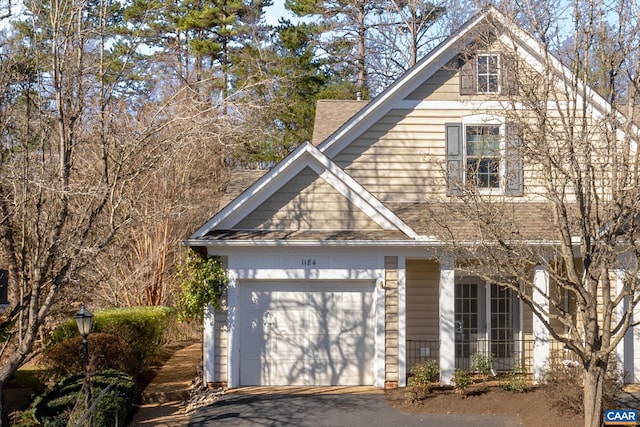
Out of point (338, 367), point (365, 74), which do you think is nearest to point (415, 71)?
point (338, 367)

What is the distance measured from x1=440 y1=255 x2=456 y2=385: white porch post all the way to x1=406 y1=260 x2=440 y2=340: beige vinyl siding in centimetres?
137

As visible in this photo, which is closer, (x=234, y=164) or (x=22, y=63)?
(x=22, y=63)

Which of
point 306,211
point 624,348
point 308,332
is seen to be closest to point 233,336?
point 308,332

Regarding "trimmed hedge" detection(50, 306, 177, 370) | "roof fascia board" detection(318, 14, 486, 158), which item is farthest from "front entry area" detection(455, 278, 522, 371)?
"trimmed hedge" detection(50, 306, 177, 370)

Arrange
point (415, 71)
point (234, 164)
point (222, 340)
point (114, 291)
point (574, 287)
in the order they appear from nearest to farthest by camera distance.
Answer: point (574, 287), point (222, 340), point (415, 71), point (114, 291), point (234, 164)

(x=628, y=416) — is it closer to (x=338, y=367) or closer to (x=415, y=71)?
(x=338, y=367)

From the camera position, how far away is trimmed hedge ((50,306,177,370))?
1616 cm

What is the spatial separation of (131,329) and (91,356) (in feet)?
7.01

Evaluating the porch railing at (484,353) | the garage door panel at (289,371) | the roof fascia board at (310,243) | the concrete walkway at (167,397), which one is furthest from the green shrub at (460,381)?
the concrete walkway at (167,397)

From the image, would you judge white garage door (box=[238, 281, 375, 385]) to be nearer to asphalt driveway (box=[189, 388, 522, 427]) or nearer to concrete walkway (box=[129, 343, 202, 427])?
asphalt driveway (box=[189, 388, 522, 427])

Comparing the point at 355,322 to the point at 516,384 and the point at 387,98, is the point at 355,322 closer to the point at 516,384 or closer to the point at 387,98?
the point at 516,384

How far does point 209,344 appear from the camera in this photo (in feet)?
47.5

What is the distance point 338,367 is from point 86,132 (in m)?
12.4

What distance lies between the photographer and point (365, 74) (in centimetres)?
3228
